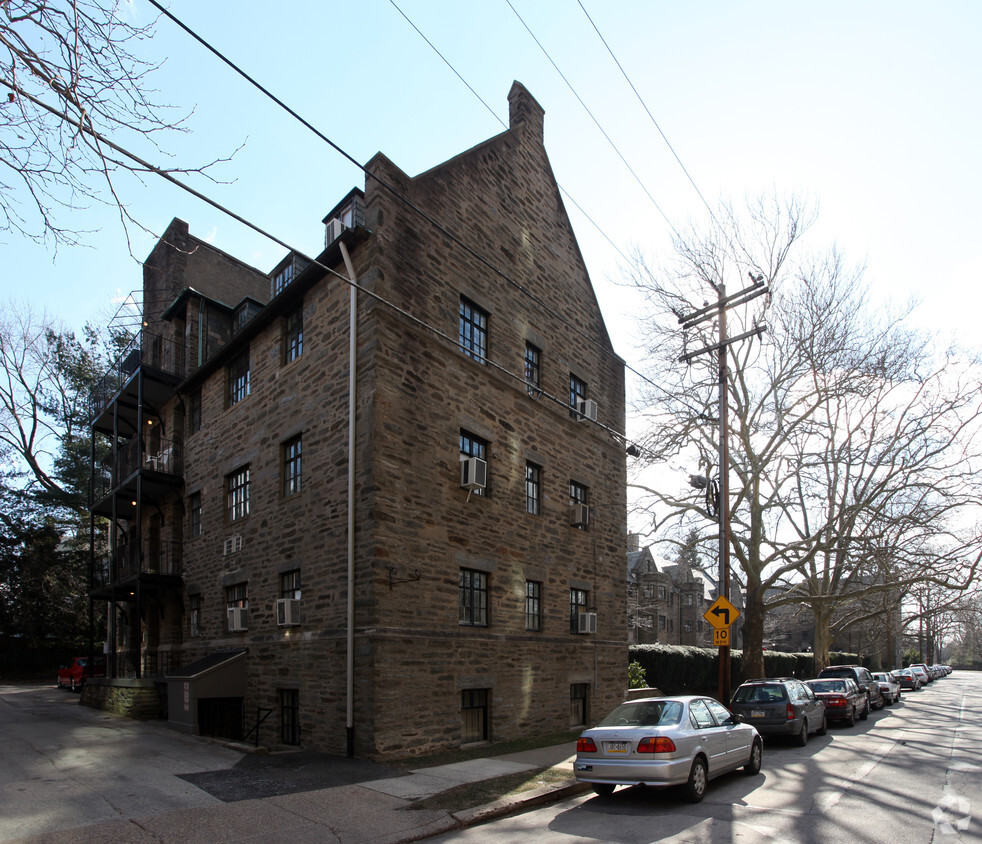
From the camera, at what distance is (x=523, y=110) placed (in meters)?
20.2

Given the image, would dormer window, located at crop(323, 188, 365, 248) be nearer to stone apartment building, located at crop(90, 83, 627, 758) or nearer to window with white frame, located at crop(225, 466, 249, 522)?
stone apartment building, located at crop(90, 83, 627, 758)

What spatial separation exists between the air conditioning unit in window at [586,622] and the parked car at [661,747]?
23.7 ft

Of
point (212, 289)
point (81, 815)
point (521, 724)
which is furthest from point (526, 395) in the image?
point (212, 289)

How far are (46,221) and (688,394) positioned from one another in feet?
78.8

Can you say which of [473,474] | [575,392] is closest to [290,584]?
[473,474]

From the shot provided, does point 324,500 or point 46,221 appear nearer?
point 46,221

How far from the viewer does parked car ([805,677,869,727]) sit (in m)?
20.4

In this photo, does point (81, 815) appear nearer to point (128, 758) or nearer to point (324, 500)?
point (128, 758)

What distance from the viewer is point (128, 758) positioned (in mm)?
11914

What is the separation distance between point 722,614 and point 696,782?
7.94m

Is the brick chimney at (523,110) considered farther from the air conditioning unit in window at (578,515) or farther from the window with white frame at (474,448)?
the air conditioning unit in window at (578,515)

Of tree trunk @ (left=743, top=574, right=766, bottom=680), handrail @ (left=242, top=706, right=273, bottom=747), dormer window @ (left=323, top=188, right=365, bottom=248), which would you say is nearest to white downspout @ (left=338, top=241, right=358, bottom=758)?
dormer window @ (left=323, top=188, right=365, bottom=248)

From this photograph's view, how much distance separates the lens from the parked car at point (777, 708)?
Result: 1554 cm

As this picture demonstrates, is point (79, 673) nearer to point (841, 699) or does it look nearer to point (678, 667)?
point (678, 667)
